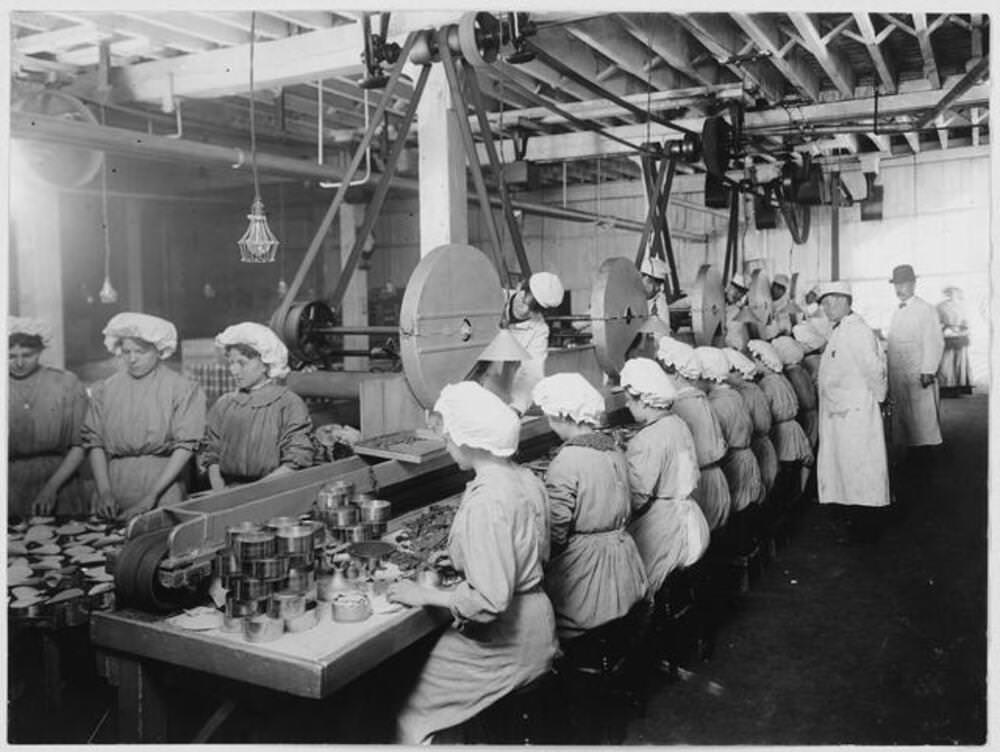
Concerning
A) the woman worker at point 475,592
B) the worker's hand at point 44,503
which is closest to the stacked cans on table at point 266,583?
the woman worker at point 475,592

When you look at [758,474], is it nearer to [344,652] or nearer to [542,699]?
[542,699]

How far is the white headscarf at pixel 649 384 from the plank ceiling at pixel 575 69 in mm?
1467

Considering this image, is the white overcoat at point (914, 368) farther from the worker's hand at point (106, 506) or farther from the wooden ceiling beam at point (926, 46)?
the worker's hand at point (106, 506)

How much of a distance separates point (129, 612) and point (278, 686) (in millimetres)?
550

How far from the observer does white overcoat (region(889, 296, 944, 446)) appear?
753 cm

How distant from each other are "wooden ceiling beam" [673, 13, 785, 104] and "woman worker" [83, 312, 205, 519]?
3.58 m

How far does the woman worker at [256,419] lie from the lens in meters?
3.83

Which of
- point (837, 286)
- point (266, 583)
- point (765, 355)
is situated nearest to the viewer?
point (266, 583)

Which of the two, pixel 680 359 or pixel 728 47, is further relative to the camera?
pixel 728 47

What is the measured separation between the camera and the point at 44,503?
12.7ft

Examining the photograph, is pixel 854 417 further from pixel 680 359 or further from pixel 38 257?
pixel 38 257

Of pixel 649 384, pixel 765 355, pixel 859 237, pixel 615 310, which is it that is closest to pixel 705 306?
pixel 765 355

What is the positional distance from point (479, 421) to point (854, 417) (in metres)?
4.36

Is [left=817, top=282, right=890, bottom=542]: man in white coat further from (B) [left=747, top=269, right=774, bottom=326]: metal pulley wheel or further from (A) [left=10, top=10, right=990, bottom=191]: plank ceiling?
(B) [left=747, top=269, right=774, bottom=326]: metal pulley wheel
